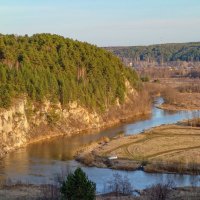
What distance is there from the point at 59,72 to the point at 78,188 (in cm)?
4552

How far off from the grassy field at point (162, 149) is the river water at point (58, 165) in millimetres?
2103

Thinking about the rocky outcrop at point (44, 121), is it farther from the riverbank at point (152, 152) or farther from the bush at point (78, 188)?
the bush at point (78, 188)

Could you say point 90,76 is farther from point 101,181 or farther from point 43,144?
point 101,181

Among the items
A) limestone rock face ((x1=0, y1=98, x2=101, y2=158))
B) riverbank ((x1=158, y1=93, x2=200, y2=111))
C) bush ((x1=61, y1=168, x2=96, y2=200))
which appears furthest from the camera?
riverbank ((x1=158, y1=93, x2=200, y2=111))

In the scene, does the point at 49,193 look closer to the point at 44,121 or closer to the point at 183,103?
the point at 44,121

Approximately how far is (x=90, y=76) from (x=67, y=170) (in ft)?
114

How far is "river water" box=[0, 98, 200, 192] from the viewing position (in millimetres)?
39438

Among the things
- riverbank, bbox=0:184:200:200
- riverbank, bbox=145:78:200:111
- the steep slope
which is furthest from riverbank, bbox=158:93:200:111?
riverbank, bbox=0:184:200:200

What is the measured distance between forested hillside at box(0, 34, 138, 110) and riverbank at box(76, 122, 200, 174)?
39.9ft

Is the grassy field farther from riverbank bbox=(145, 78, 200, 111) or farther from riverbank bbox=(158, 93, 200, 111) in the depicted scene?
riverbank bbox=(145, 78, 200, 111)

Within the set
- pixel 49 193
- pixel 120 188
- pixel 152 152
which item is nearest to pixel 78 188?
pixel 49 193

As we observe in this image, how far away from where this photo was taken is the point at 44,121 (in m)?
61.2

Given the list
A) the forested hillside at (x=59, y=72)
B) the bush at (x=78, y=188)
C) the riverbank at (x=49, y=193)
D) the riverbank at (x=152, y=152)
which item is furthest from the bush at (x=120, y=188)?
the forested hillside at (x=59, y=72)

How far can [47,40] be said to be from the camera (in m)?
75.5
